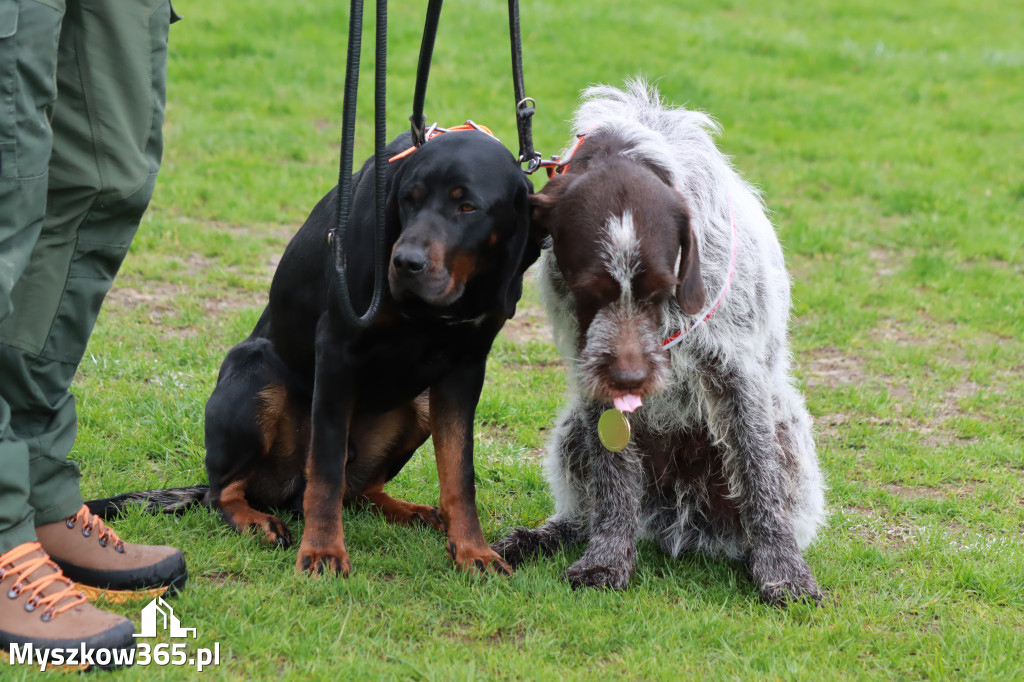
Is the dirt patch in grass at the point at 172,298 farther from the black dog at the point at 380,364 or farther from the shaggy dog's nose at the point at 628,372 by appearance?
the shaggy dog's nose at the point at 628,372

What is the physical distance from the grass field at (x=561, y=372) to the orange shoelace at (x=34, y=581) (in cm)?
31

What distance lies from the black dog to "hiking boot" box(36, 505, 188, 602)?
0.50 m

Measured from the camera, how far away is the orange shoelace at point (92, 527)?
3.09 m

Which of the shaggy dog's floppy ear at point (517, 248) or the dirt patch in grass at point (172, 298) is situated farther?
the dirt patch in grass at point (172, 298)

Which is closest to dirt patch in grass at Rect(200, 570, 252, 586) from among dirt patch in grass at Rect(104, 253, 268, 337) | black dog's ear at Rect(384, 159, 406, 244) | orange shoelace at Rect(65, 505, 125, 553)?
orange shoelace at Rect(65, 505, 125, 553)

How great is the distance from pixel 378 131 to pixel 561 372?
10.0ft

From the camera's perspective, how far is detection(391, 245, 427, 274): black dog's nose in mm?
3012

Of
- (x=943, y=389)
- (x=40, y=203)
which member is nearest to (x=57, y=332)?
(x=40, y=203)

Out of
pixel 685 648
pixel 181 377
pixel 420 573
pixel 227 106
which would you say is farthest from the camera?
pixel 227 106

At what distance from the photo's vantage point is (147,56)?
2.89 metres

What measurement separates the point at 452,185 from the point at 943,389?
12.1 feet

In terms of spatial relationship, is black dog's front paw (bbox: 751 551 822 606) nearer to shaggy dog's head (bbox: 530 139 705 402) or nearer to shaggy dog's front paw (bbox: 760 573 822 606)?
shaggy dog's front paw (bbox: 760 573 822 606)

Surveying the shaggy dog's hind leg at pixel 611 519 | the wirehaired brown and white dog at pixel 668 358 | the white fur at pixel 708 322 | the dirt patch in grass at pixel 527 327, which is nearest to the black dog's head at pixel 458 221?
the wirehaired brown and white dog at pixel 668 358

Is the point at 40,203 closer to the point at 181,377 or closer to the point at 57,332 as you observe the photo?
the point at 57,332
